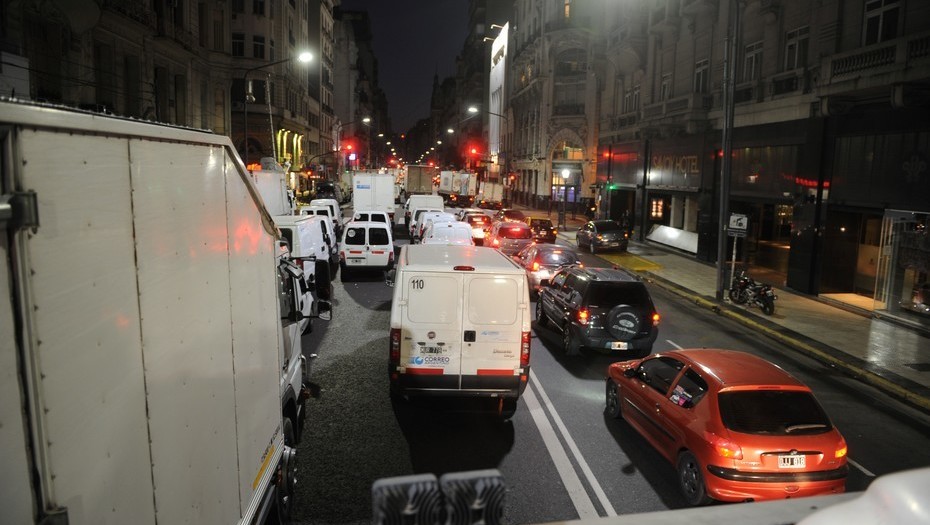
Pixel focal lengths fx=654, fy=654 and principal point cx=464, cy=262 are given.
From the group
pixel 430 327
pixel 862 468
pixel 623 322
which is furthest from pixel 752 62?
pixel 430 327

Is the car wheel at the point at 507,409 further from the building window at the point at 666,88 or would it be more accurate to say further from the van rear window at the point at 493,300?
the building window at the point at 666,88

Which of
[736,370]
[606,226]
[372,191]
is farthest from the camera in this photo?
[372,191]

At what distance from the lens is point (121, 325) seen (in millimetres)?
2730

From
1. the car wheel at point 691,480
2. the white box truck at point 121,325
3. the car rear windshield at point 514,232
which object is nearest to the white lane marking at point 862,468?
the car wheel at point 691,480

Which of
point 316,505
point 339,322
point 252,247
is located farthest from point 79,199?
point 339,322

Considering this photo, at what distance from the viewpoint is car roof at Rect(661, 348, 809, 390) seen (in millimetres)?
7297

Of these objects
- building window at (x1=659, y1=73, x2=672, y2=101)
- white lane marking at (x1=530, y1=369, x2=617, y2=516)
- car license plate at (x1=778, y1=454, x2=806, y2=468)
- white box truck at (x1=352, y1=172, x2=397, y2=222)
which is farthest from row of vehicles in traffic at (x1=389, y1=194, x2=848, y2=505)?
white box truck at (x1=352, y1=172, x2=397, y2=222)

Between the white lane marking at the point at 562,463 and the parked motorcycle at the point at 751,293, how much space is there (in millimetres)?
10340

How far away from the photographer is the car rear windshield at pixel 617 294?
12852mm

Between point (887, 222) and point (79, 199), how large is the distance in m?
20.0

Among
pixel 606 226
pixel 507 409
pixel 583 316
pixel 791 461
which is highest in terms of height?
pixel 606 226

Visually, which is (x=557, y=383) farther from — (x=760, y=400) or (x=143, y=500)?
(x=143, y=500)

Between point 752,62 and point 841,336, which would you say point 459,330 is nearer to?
point 841,336

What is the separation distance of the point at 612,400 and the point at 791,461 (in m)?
3.22
